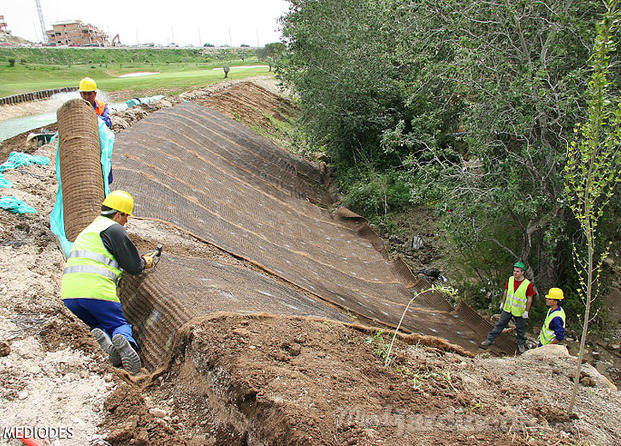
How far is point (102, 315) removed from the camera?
3783 mm

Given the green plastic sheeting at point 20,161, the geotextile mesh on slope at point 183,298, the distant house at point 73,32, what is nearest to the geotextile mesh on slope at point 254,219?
the geotextile mesh on slope at point 183,298

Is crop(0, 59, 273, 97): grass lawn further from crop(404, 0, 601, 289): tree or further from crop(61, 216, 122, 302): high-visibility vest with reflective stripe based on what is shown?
crop(61, 216, 122, 302): high-visibility vest with reflective stripe

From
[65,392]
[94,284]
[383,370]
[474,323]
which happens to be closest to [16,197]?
[94,284]

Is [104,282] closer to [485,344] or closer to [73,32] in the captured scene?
[485,344]

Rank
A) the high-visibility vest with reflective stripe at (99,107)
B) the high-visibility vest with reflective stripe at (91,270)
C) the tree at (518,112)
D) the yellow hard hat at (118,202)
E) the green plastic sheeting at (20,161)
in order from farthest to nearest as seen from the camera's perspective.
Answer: the green plastic sheeting at (20,161) → the tree at (518,112) → the high-visibility vest with reflective stripe at (99,107) → the yellow hard hat at (118,202) → the high-visibility vest with reflective stripe at (91,270)

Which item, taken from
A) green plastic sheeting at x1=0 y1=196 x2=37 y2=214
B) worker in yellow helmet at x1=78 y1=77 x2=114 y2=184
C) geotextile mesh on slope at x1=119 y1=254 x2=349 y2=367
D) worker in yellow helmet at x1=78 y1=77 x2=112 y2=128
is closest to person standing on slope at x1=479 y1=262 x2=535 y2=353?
geotextile mesh on slope at x1=119 y1=254 x2=349 y2=367

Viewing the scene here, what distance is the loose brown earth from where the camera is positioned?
2.93 meters

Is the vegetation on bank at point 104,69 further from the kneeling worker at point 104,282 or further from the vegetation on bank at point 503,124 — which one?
the kneeling worker at point 104,282

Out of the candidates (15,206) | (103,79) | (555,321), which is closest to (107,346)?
(15,206)

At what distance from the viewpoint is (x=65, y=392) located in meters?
3.08

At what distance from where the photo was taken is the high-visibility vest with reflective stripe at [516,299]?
6449 millimetres

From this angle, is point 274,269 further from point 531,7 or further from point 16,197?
point 531,7

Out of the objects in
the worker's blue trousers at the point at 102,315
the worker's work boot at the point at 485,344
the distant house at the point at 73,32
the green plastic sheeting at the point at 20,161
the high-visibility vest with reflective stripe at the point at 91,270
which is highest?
the distant house at the point at 73,32

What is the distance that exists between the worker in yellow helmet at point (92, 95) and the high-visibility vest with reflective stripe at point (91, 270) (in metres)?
2.74
